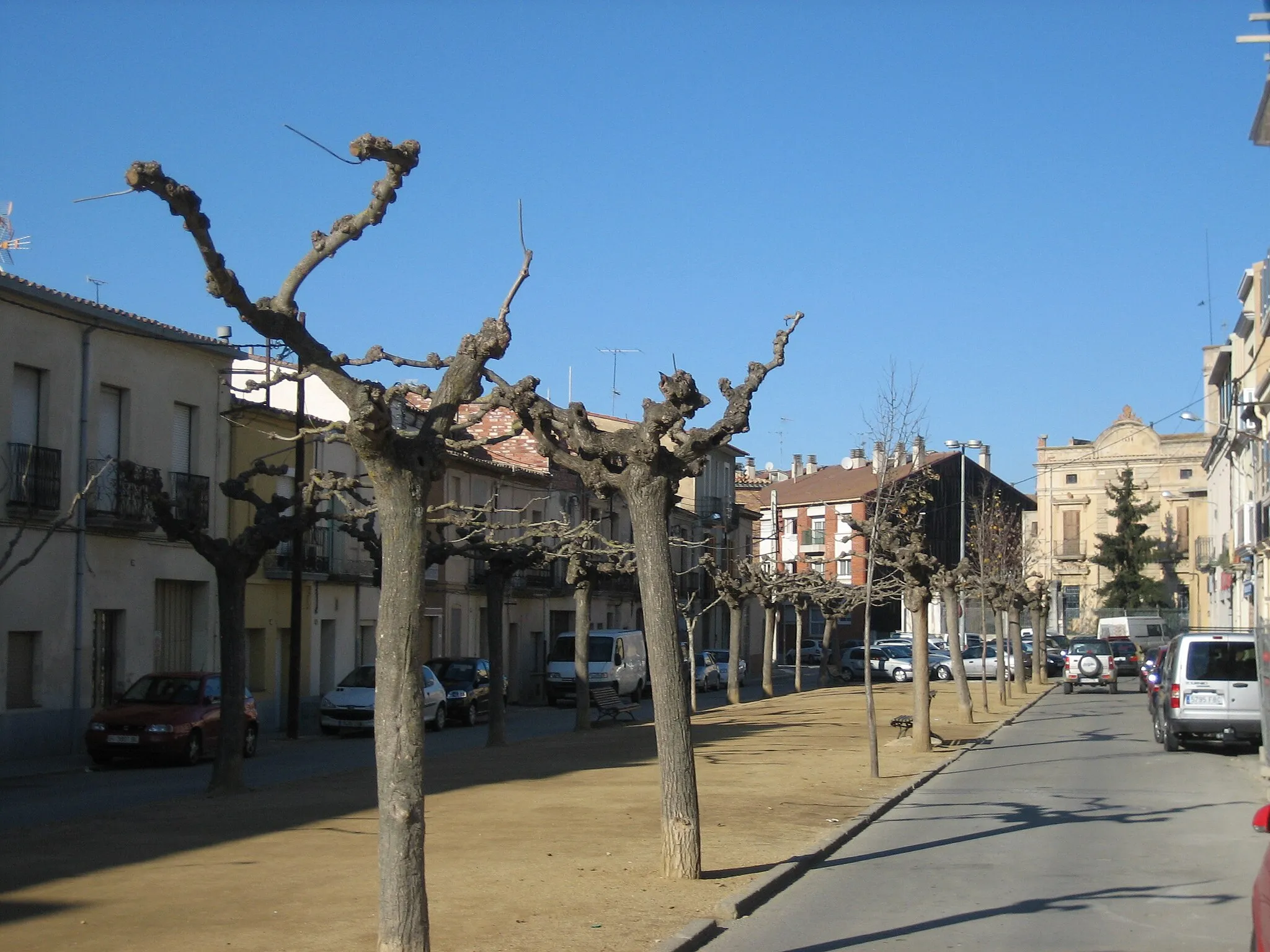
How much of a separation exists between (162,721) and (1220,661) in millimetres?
17124

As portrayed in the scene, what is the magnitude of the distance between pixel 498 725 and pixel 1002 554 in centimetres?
2685

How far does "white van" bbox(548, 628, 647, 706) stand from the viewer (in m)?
42.3

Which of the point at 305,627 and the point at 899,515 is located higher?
the point at 899,515

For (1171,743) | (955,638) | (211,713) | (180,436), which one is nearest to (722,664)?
(955,638)

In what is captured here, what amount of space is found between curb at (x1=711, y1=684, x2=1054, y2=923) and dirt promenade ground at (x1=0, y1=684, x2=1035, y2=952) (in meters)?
0.17

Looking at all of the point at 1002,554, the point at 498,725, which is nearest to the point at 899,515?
the point at 498,725

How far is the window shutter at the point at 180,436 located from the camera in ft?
95.1

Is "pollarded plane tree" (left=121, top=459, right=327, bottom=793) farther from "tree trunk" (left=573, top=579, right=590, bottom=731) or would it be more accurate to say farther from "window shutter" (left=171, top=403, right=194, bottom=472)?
"window shutter" (left=171, top=403, right=194, bottom=472)

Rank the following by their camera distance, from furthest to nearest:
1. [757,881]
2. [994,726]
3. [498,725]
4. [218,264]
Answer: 1. [994,726]
2. [498,725]
3. [757,881]
4. [218,264]

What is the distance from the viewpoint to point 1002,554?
47.4 metres

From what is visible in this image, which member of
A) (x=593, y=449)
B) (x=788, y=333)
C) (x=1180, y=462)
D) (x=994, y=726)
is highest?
(x=1180, y=462)

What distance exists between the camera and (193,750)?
2305 cm

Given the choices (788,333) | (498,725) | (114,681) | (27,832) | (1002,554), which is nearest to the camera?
(788,333)

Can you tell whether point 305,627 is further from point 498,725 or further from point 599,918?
point 599,918
